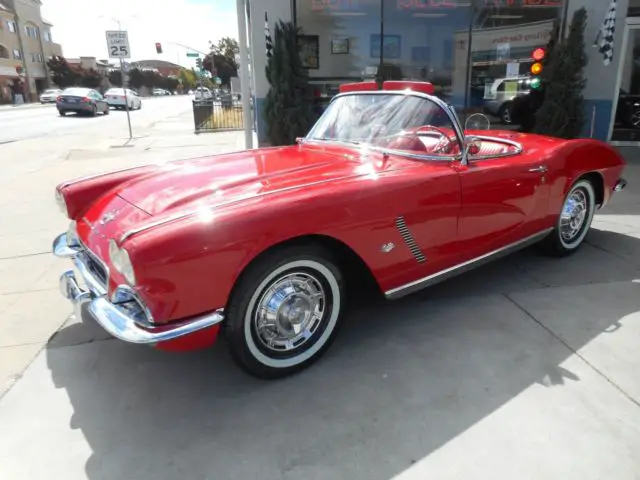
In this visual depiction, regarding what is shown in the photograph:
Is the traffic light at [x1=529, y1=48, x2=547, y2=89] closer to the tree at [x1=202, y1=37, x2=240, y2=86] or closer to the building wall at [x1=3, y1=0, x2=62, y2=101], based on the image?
the tree at [x1=202, y1=37, x2=240, y2=86]

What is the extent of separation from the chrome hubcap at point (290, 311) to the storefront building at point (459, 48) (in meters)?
8.80

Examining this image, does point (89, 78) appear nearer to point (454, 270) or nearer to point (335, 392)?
point (454, 270)

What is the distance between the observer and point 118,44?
13648mm

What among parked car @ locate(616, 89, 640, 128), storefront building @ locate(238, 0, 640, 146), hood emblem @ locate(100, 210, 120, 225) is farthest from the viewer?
parked car @ locate(616, 89, 640, 128)

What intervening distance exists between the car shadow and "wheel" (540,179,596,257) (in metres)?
0.72

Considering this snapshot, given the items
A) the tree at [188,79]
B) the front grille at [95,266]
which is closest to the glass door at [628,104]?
the front grille at [95,266]

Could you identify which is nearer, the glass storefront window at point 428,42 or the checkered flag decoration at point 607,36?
the checkered flag decoration at point 607,36

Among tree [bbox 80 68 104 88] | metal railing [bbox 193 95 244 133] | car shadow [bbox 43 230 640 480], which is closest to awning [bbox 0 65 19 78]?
tree [bbox 80 68 104 88]

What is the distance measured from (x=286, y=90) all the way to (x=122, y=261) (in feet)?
27.6

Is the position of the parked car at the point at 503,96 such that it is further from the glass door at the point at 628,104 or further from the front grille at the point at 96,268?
the front grille at the point at 96,268

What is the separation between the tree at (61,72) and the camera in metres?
67.8

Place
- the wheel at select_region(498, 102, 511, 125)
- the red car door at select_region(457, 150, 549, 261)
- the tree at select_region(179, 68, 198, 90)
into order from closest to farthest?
the red car door at select_region(457, 150, 549, 261), the wheel at select_region(498, 102, 511, 125), the tree at select_region(179, 68, 198, 90)

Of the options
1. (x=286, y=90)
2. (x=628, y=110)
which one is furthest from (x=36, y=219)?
(x=628, y=110)

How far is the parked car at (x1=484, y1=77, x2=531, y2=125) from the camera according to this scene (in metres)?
11.3
